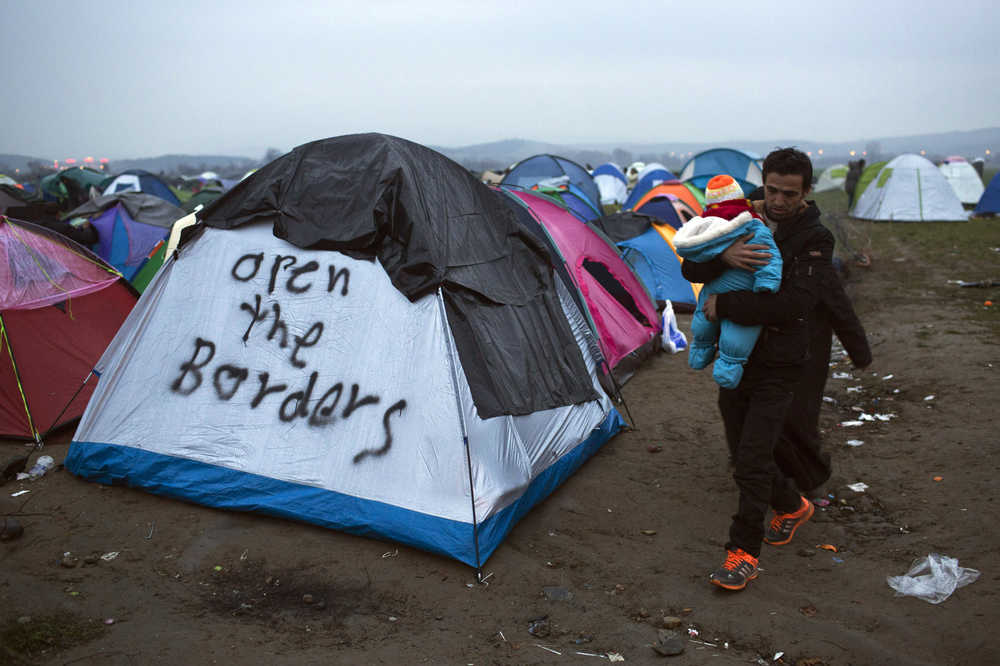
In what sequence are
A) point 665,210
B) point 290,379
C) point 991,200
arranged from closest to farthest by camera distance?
1. point 290,379
2. point 665,210
3. point 991,200

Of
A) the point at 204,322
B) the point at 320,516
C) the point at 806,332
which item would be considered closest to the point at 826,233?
the point at 806,332

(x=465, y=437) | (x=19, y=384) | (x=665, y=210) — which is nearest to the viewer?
(x=465, y=437)

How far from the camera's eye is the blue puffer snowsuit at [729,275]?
3379 millimetres

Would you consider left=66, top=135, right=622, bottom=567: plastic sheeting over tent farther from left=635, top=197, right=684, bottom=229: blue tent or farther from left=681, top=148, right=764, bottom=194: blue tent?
left=681, top=148, right=764, bottom=194: blue tent

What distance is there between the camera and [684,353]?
8477 mm

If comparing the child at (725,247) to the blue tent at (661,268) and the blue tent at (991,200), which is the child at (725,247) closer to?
the blue tent at (661,268)

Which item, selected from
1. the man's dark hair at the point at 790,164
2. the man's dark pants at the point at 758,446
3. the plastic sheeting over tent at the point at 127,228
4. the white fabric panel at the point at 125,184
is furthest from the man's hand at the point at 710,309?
the white fabric panel at the point at 125,184

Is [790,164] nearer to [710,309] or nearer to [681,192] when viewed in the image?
[710,309]

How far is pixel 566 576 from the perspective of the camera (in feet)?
12.4

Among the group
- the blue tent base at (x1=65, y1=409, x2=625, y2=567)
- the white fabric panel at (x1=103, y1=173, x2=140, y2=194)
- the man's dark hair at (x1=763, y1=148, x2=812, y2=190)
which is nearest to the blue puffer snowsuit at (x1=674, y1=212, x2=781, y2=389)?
the man's dark hair at (x1=763, y1=148, x2=812, y2=190)

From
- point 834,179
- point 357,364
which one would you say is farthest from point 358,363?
point 834,179

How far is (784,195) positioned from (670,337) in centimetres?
507

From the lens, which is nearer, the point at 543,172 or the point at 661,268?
the point at 661,268

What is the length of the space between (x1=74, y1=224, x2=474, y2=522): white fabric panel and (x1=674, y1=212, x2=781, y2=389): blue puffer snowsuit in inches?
52.1
